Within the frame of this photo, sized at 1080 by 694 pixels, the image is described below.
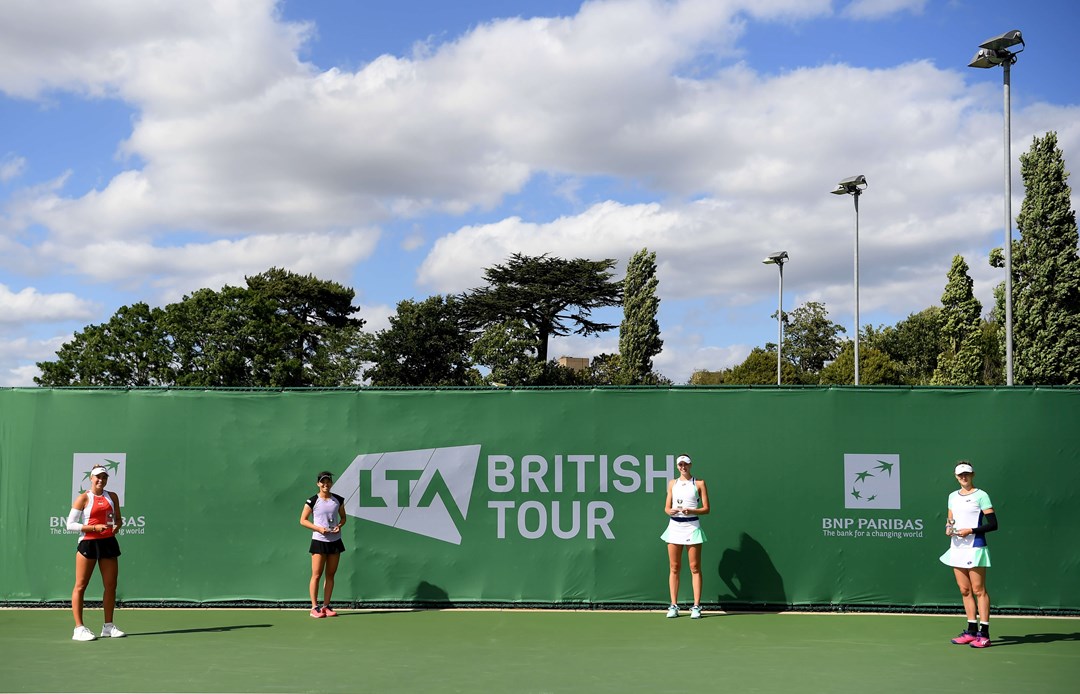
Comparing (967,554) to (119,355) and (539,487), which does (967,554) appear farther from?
(119,355)

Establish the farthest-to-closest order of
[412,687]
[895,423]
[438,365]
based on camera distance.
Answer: [438,365] → [895,423] → [412,687]

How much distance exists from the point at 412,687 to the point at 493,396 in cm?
411

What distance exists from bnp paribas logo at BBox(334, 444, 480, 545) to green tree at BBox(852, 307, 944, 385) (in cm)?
6147

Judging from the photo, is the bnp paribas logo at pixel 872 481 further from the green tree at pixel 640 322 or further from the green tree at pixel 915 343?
the green tree at pixel 915 343

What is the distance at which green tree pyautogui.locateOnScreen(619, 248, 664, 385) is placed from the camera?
176ft

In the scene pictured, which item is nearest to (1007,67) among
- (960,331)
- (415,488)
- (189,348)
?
(415,488)

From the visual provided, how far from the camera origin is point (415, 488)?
34.2ft

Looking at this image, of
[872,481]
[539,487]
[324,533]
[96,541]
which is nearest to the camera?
[96,541]

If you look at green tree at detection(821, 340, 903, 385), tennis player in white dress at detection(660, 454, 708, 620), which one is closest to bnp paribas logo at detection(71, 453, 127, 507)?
tennis player in white dress at detection(660, 454, 708, 620)

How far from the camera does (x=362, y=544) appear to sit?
10.4 meters

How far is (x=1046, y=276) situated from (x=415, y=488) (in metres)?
28.5

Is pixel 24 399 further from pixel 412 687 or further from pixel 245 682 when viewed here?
pixel 412 687

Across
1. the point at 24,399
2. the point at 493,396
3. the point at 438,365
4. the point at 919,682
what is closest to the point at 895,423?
the point at 919,682

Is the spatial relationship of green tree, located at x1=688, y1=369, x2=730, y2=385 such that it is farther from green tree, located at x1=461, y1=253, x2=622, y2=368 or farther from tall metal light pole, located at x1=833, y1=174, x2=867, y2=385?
tall metal light pole, located at x1=833, y1=174, x2=867, y2=385
